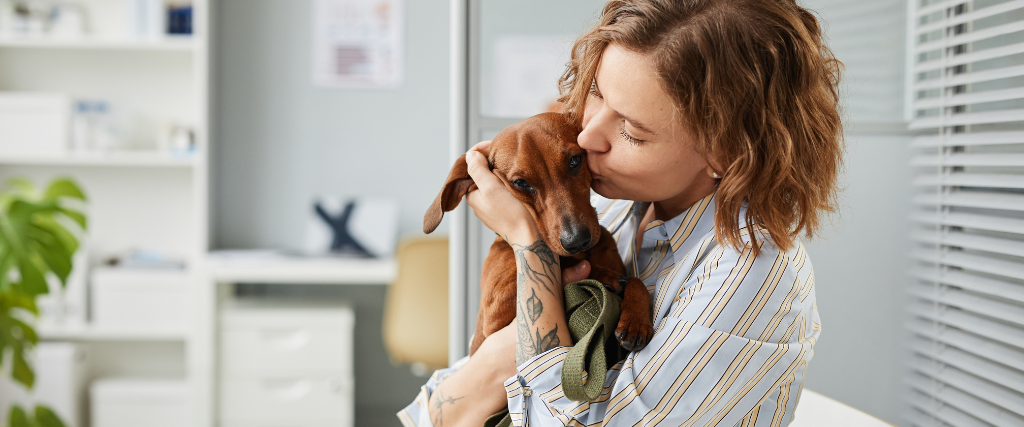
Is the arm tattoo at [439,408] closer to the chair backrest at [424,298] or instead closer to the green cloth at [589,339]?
the green cloth at [589,339]

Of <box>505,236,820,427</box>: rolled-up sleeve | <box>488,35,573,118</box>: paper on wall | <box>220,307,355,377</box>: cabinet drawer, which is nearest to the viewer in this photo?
<box>505,236,820,427</box>: rolled-up sleeve

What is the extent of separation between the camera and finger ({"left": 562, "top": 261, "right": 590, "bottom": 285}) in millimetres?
963

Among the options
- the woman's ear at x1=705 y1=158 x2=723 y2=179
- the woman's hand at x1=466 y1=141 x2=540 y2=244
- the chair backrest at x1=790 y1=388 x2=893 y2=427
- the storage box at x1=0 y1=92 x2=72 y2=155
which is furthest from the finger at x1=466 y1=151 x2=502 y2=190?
the storage box at x1=0 y1=92 x2=72 y2=155

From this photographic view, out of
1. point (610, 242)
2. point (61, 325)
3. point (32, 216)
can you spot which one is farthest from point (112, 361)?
point (610, 242)

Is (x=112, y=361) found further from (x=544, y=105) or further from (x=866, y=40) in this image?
(x=866, y=40)

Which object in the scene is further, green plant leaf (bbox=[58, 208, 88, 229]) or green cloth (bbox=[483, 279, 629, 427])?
green plant leaf (bbox=[58, 208, 88, 229])

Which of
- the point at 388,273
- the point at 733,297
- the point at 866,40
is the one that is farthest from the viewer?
the point at 388,273

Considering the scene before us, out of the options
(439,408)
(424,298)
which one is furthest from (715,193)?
(424,298)

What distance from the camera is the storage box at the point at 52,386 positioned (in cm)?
308

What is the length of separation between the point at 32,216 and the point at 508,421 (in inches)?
90.0

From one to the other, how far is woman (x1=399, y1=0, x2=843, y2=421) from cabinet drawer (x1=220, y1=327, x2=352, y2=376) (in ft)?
7.61

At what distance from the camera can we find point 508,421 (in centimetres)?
95

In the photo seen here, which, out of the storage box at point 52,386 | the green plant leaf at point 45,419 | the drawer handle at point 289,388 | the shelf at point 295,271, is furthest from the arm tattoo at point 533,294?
the storage box at point 52,386

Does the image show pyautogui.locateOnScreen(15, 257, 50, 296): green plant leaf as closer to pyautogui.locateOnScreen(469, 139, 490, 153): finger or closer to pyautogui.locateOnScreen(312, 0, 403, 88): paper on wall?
pyautogui.locateOnScreen(312, 0, 403, 88): paper on wall
